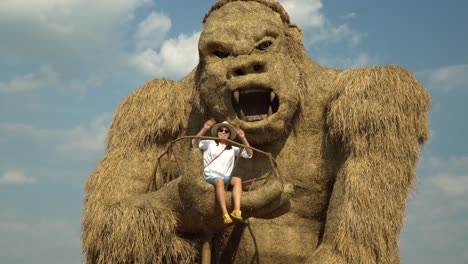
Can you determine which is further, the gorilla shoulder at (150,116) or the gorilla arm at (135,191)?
the gorilla shoulder at (150,116)

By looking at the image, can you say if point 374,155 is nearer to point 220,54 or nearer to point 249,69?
point 249,69

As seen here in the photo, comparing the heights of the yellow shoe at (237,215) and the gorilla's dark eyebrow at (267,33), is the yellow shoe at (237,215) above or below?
below

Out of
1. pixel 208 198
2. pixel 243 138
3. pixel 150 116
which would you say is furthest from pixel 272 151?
pixel 208 198

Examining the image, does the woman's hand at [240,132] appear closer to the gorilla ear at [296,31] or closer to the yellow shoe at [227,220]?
the yellow shoe at [227,220]

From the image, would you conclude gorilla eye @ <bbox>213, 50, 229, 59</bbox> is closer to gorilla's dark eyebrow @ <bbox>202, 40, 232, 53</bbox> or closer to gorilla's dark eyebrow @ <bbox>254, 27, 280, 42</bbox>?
gorilla's dark eyebrow @ <bbox>202, 40, 232, 53</bbox>

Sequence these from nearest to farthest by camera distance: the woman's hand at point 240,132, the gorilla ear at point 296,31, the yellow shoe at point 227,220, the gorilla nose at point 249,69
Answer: the yellow shoe at point 227,220, the woman's hand at point 240,132, the gorilla nose at point 249,69, the gorilla ear at point 296,31

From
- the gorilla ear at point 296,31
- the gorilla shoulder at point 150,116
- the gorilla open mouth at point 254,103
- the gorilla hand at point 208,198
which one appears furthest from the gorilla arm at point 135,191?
the gorilla ear at point 296,31

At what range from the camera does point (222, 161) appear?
25.0 ft

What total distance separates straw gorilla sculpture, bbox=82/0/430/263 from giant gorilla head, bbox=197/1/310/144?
0.5 inches

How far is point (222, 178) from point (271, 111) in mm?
1436

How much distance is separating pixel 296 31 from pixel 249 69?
109 centimetres

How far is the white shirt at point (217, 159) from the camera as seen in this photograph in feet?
24.9

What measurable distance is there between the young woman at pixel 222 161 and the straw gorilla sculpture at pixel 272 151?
0.20m

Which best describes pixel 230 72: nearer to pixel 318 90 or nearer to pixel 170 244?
pixel 318 90
